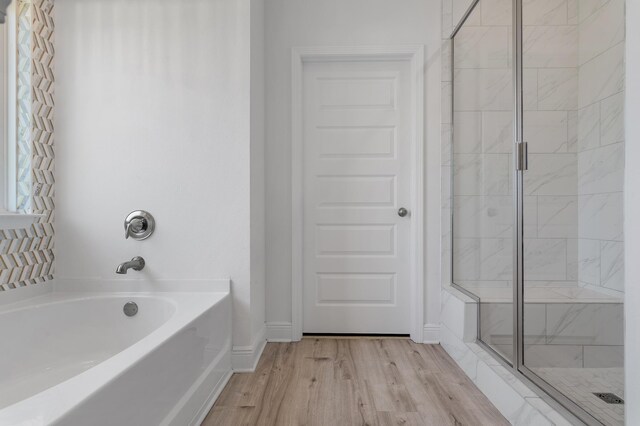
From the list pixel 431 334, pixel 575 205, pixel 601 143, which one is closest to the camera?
pixel 601 143

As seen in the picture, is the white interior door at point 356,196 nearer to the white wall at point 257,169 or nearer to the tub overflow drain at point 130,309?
the white wall at point 257,169

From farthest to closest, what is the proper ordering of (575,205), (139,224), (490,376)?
(139,224) → (490,376) → (575,205)

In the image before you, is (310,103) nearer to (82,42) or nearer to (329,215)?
(329,215)

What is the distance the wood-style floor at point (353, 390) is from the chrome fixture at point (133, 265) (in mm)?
775

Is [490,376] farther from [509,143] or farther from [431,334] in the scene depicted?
[509,143]

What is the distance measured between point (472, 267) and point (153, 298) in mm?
1787

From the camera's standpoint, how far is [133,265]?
6.46 feet

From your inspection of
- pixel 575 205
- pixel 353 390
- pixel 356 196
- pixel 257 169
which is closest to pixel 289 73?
pixel 257 169

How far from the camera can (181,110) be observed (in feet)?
6.72

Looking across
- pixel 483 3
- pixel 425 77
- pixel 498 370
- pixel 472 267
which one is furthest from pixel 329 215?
pixel 483 3

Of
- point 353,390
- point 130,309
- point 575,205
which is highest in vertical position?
point 575,205

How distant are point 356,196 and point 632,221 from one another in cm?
172

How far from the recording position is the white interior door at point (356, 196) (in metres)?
2.62

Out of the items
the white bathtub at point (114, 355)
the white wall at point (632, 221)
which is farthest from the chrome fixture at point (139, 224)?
the white wall at point (632, 221)
